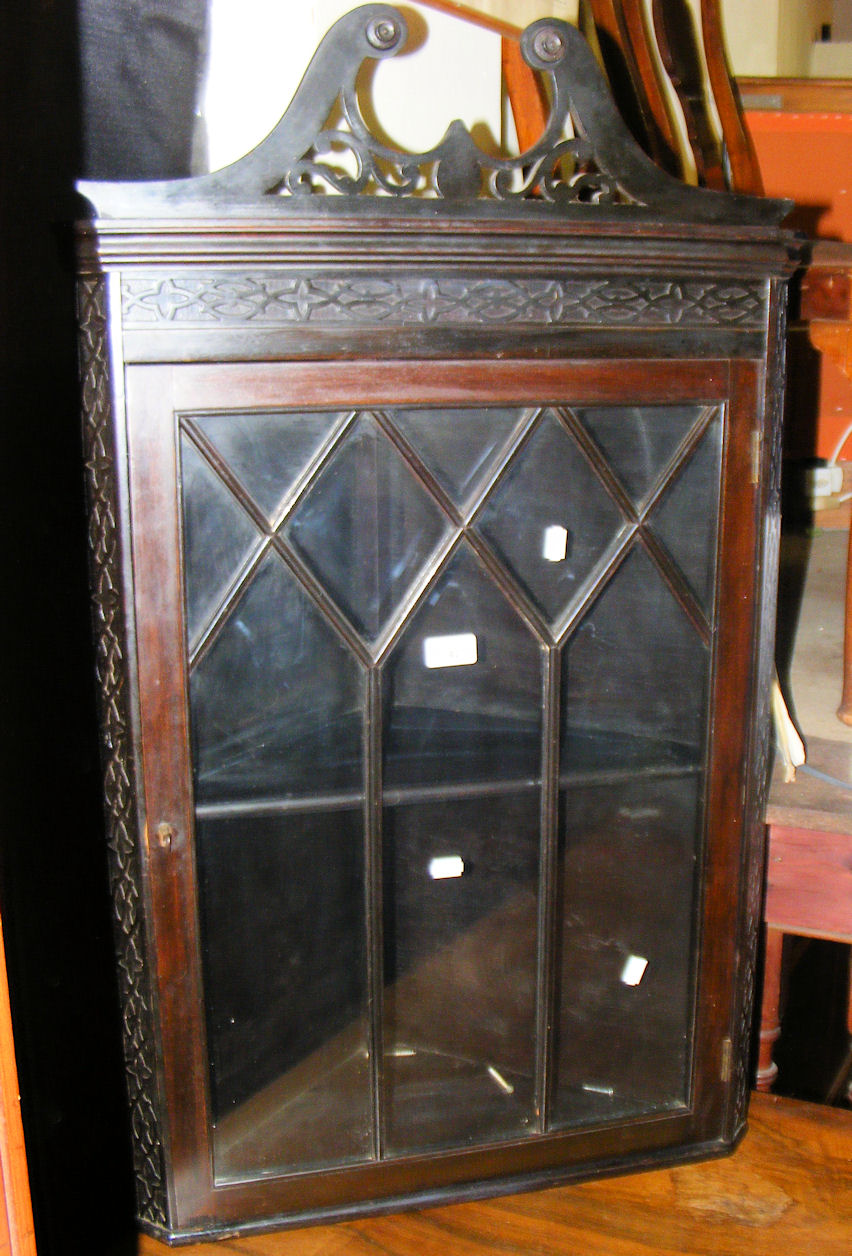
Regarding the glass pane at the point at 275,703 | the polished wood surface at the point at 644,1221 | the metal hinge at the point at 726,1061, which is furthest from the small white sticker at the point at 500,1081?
the glass pane at the point at 275,703

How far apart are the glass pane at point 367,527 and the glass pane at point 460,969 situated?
207 mm

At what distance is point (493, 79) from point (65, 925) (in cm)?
101

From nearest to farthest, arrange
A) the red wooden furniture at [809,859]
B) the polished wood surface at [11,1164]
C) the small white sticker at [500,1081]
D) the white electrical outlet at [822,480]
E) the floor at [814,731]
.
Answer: the polished wood surface at [11,1164] < the small white sticker at [500,1081] < the red wooden furniture at [809,859] < the floor at [814,731] < the white electrical outlet at [822,480]

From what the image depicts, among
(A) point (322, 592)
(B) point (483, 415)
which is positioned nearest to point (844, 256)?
(B) point (483, 415)

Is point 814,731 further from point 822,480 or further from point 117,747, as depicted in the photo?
point 822,480

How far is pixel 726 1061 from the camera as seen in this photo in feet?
3.75

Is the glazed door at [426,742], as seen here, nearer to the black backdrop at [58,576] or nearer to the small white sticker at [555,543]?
the small white sticker at [555,543]

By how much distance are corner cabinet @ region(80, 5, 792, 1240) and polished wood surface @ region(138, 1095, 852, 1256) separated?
3 cm

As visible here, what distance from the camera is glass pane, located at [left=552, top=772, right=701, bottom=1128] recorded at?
1.08 m

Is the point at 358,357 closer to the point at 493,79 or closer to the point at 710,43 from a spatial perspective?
the point at 493,79

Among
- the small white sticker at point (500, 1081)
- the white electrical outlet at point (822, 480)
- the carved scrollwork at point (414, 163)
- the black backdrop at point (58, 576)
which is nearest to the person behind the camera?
the carved scrollwork at point (414, 163)

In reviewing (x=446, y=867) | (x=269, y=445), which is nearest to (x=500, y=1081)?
(x=446, y=867)

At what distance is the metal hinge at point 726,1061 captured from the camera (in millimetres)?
1138

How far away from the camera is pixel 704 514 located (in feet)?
3.39
